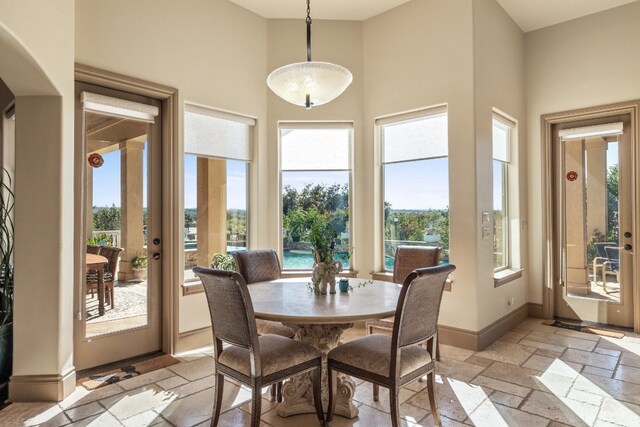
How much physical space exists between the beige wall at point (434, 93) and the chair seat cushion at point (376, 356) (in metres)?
1.62

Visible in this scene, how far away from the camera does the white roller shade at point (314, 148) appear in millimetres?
4359

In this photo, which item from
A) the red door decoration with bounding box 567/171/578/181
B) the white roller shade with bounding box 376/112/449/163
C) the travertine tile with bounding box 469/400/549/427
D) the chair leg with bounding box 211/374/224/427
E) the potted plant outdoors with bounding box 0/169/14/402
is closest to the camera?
the chair leg with bounding box 211/374/224/427

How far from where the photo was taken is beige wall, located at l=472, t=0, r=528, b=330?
11.9 ft

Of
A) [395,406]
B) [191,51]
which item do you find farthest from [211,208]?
Answer: [395,406]

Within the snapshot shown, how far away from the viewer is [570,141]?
178 inches

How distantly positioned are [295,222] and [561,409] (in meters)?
2.87

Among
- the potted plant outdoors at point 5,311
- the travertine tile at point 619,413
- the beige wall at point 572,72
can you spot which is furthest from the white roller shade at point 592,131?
the potted plant outdoors at point 5,311

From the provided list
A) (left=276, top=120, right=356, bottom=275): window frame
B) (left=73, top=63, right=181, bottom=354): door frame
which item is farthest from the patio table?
(left=276, top=120, right=356, bottom=275): window frame

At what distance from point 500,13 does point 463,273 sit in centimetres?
279

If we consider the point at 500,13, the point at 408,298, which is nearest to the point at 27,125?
the point at 408,298

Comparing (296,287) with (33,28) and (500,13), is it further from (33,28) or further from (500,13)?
(500,13)

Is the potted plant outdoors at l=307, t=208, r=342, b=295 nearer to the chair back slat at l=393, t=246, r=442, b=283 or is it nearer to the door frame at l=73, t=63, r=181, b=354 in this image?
the chair back slat at l=393, t=246, r=442, b=283

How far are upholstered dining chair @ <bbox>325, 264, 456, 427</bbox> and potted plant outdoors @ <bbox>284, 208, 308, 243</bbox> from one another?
218 centimetres

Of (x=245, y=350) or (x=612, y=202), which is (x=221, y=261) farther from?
(x=612, y=202)
